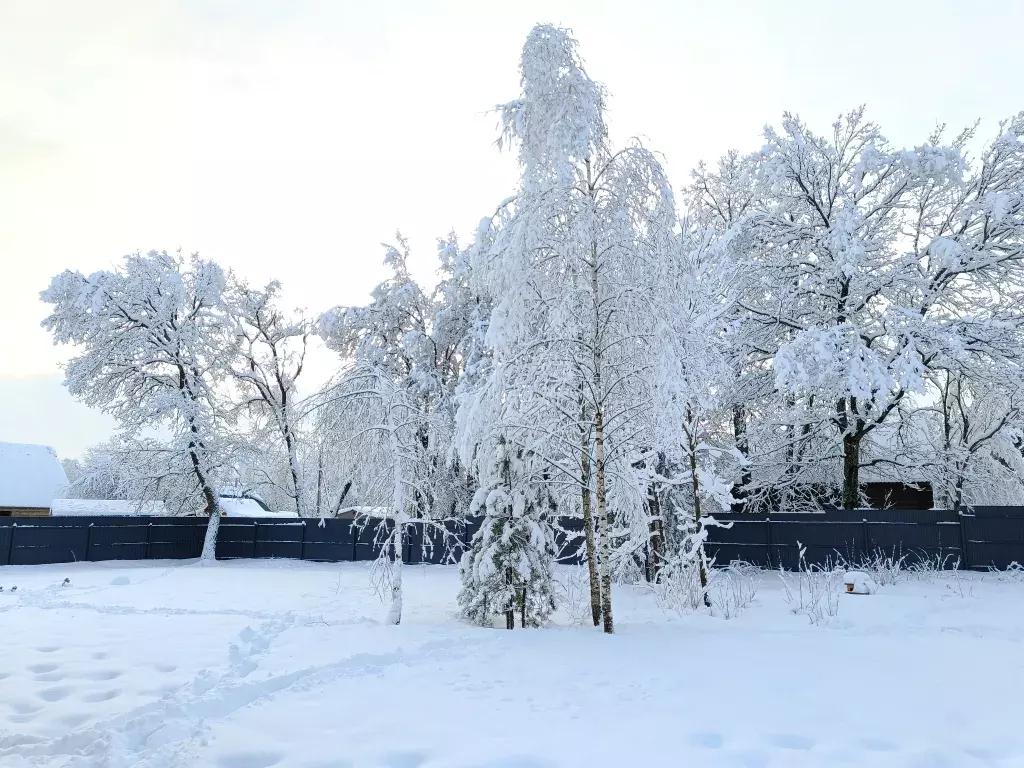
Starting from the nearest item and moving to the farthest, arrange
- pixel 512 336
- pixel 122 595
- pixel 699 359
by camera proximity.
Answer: pixel 512 336 < pixel 699 359 < pixel 122 595

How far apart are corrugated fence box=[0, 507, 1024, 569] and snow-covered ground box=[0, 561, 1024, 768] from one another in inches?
89.1

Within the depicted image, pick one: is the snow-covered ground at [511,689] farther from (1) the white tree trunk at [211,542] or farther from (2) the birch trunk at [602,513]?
(1) the white tree trunk at [211,542]

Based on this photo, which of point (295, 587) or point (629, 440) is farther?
point (295, 587)

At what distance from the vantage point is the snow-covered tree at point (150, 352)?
70.2ft

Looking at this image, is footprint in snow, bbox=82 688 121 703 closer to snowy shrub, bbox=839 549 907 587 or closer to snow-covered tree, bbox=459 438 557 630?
snow-covered tree, bbox=459 438 557 630

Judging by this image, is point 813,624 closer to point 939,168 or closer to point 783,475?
point 783,475

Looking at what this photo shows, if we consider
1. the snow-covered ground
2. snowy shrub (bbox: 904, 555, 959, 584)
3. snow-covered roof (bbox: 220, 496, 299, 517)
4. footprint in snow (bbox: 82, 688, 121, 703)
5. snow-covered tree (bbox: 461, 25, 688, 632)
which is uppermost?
snow-covered tree (bbox: 461, 25, 688, 632)

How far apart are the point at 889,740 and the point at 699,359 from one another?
6208mm

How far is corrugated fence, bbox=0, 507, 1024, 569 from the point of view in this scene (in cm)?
1484

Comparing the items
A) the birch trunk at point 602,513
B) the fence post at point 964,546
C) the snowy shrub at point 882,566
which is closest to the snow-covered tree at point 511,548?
the birch trunk at point 602,513

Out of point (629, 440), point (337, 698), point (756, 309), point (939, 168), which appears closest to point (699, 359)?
point (629, 440)

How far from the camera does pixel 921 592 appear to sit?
12156mm

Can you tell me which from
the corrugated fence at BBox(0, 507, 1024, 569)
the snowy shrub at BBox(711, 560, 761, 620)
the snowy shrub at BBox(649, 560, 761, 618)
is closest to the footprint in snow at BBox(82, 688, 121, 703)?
the corrugated fence at BBox(0, 507, 1024, 569)

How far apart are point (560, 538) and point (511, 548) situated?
1149 cm
